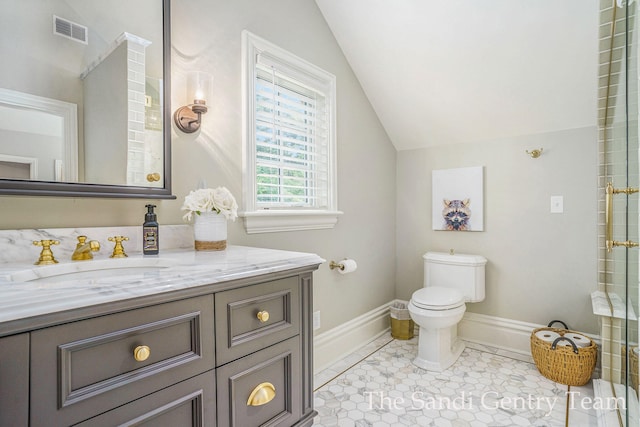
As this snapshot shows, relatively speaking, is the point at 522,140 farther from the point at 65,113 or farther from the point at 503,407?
the point at 65,113

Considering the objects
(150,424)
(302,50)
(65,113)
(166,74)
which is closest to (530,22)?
(302,50)

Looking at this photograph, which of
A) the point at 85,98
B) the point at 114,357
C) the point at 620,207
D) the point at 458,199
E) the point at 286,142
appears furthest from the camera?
the point at 458,199

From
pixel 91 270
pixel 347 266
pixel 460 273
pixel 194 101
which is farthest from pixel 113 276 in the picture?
pixel 460 273

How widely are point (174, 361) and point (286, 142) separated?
1.46 metres

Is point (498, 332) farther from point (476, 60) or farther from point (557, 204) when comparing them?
point (476, 60)

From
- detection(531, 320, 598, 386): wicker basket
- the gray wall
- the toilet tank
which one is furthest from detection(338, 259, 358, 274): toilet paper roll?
detection(531, 320, 598, 386): wicker basket

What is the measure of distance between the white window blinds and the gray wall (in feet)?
3.69

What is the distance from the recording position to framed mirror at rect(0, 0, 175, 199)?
102 centimetres

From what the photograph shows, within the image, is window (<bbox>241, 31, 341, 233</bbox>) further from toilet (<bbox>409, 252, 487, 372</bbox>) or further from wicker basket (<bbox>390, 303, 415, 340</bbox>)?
wicker basket (<bbox>390, 303, 415, 340</bbox>)

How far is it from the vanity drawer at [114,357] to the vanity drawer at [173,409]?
17 millimetres

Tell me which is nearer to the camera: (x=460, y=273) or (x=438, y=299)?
(x=438, y=299)

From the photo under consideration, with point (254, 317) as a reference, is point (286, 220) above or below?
above

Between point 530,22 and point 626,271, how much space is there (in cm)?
143

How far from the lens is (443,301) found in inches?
85.8
